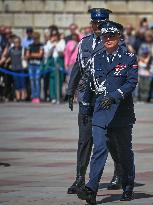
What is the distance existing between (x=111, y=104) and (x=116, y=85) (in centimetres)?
22

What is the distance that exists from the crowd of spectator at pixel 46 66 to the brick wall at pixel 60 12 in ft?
33.3

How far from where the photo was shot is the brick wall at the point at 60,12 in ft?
133

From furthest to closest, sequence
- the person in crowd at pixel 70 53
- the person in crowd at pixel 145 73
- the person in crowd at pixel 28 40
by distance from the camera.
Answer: the person in crowd at pixel 28 40
the person in crowd at pixel 145 73
the person in crowd at pixel 70 53

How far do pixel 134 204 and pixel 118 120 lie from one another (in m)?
0.84

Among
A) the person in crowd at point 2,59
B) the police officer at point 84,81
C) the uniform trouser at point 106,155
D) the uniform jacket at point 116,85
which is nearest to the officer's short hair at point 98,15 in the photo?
the police officer at point 84,81

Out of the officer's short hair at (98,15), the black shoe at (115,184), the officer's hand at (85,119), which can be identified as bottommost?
the black shoe at (115,184)

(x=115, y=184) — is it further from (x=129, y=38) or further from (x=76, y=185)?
(x=129, y=38)

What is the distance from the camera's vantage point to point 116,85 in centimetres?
1203

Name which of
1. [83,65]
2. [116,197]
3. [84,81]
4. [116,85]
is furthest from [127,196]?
[83,65]

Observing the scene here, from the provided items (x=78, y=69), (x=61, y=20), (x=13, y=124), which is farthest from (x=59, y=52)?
(x=78, y=69)

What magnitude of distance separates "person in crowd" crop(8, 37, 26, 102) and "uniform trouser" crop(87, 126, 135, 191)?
17.5 m

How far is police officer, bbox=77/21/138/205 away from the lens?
1188cm

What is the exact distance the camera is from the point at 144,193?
1272cm

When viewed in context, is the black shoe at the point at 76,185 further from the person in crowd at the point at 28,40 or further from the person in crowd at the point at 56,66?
the person in crowd at the point at 28,40
